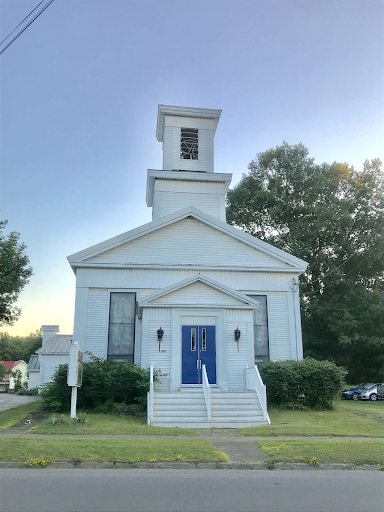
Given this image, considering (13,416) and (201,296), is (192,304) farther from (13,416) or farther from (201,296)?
(13,416)

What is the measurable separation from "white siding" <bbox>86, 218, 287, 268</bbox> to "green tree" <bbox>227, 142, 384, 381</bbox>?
17.1 m

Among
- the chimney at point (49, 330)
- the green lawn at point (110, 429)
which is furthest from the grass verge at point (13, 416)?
the chimney at point (49, 330)

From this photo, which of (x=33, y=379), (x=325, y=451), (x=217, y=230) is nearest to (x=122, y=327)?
(x=217, y=230)

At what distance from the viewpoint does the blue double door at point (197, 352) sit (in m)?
17.5

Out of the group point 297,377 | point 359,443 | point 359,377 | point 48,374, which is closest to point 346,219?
point 359,377

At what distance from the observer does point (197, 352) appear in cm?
1773

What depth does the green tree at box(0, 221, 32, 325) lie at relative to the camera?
1409 inches

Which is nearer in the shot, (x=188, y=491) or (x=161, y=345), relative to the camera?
(x=188, y=491)

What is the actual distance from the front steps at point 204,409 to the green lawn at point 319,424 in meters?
0.80

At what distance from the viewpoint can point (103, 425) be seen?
13.3 meters

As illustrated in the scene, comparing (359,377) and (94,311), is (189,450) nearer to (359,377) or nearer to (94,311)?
(94,311)

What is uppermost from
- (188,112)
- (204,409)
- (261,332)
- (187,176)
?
(188,112)

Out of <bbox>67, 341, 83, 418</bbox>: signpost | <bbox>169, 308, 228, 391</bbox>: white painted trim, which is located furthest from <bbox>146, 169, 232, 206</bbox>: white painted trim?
<bbox>67, 341, 83, 418</bbox>: signpost

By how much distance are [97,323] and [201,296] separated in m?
4.59
